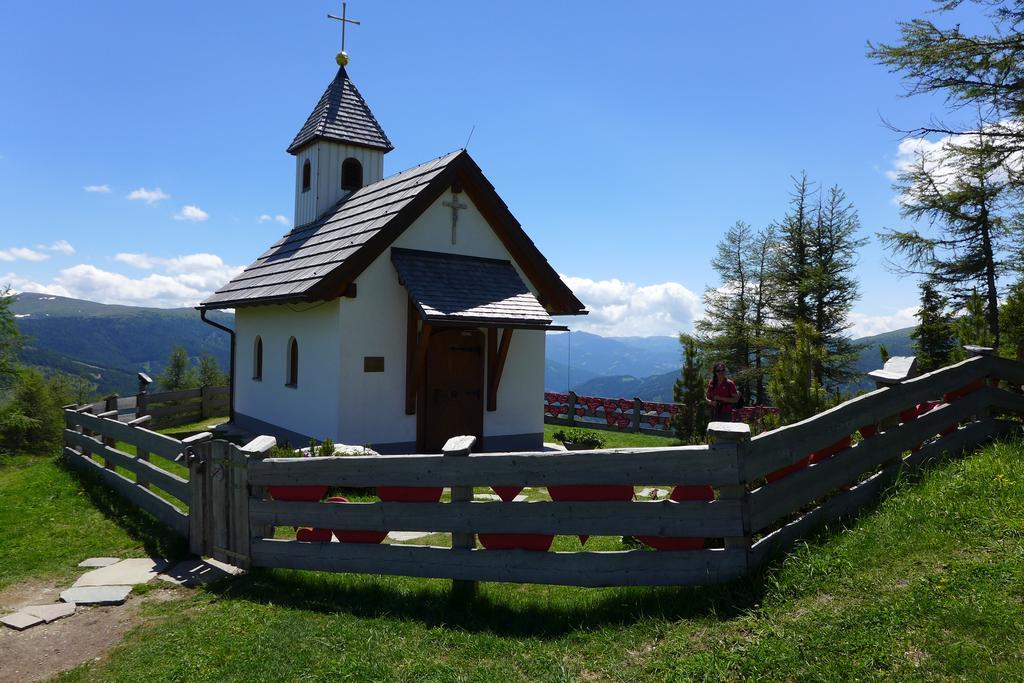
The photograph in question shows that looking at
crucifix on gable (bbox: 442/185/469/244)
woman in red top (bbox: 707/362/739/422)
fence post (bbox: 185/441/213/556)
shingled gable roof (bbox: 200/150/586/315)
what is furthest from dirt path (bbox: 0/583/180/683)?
crucifix on gable (bbox: 442/185/469/244)

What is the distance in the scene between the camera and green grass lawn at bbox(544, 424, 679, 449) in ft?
54.3

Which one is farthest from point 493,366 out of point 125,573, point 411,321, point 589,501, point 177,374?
point 177,374

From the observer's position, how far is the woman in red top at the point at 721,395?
10.8 metres

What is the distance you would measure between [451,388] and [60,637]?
26.8ft

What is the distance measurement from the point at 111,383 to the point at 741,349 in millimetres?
209395

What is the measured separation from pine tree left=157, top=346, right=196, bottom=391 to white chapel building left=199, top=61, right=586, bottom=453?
160 feet

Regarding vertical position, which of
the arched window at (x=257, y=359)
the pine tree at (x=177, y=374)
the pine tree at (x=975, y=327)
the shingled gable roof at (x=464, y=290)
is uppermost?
the shingled gable roof at (x=464, y=290)

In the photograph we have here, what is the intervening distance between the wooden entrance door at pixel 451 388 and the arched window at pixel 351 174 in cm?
803

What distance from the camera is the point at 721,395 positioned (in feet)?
35.4

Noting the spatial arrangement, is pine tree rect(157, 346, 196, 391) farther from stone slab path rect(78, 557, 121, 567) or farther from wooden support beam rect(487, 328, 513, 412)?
stone slab path rect(78, 557, 121, 567)

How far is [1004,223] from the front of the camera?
20.7m

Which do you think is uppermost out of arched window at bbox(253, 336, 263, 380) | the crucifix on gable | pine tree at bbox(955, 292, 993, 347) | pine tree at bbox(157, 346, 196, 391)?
the crucifix on gable

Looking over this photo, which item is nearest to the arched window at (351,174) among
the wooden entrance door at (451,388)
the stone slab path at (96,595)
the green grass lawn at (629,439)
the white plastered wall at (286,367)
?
the white plastered wall at (286,367)

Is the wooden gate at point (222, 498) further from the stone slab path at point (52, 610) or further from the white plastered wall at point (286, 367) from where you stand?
the white plastered wall at point (286, 367)
